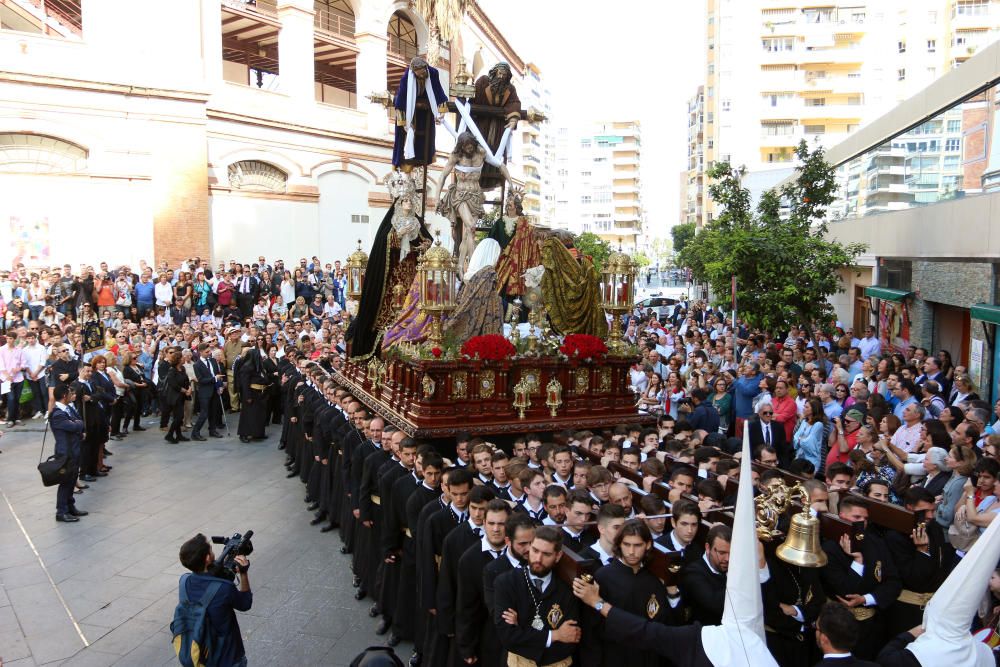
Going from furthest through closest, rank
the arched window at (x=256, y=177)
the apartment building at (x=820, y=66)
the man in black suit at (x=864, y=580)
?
the apartment building at (x=820, y=66) → the arched window at (x=256, y=177) → the man in black suit at (x=864, y=580)

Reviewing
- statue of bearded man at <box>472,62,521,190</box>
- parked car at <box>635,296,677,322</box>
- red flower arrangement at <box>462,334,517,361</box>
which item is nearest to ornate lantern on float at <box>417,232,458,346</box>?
red flower arrangement at <box>462,334,517,361</box>

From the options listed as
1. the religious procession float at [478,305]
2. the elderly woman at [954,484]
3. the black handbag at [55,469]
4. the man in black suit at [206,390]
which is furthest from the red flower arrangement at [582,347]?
the man in black suit at [206,390]

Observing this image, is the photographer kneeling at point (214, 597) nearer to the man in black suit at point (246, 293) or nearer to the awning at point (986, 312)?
the awning at point (986, 312)

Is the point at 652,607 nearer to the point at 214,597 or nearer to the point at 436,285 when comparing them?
the point at 214,597

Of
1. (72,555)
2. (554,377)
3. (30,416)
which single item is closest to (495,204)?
(554,377)

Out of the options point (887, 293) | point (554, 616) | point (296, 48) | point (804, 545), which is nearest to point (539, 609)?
point (554, 616)

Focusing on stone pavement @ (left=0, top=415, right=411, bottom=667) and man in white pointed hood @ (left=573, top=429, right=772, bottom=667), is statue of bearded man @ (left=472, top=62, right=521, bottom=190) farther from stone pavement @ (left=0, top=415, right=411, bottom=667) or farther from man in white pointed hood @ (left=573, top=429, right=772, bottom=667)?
man in white pointed hood @ (left=573, top=429, right=772, bottom=667)

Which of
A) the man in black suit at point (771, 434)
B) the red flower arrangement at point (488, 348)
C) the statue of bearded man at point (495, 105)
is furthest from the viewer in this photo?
the statue of bearded man at point (495, 105)

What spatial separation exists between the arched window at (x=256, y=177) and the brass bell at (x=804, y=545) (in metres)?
23.0

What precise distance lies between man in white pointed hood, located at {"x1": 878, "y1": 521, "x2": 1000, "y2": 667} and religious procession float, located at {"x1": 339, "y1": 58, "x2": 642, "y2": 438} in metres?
5.34

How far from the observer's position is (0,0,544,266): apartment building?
19531 mm

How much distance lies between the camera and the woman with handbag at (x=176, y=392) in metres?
13.0

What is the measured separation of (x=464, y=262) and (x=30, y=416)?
935 cm

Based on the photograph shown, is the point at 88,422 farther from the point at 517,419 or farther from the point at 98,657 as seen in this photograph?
the point at 517,419
